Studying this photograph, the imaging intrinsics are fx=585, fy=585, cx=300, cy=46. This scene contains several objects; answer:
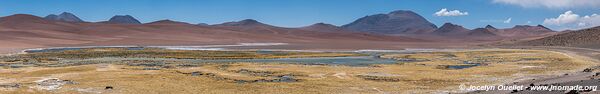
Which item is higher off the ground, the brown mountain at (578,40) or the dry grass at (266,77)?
the brown mountain at (578,40)

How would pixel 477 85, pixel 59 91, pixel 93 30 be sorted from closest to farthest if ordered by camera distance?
pixel 59 91
pixel 477 85
pixel 93 30

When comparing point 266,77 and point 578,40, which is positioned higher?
point 578,40

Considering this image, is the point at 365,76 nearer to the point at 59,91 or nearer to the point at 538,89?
the point at 538,89

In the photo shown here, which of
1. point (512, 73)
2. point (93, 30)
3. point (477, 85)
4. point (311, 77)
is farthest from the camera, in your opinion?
point (93, 30)

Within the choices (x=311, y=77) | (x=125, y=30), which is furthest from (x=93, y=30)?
(x=311, y=77)

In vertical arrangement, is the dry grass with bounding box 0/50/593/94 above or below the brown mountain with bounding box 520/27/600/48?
below

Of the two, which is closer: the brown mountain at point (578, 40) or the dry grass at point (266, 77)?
the dry grass at point (266, 77)

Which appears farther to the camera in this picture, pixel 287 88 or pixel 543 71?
pixel 543 71

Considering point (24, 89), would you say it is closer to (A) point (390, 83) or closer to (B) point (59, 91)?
(B) point (59, 91)

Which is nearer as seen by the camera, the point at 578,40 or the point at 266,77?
the point at 266,77

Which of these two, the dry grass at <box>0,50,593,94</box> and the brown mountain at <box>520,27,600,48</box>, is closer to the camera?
the dry grass at <box>0,50,593,94</box>
